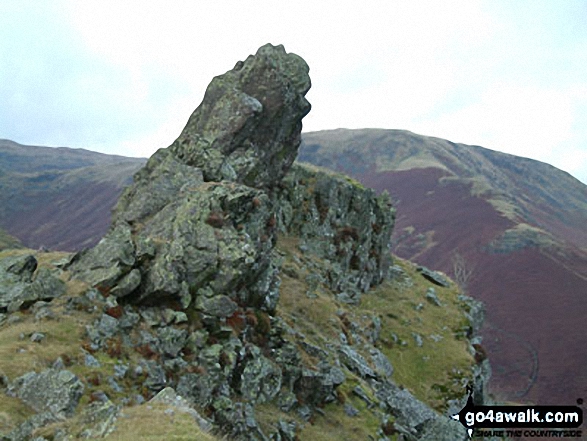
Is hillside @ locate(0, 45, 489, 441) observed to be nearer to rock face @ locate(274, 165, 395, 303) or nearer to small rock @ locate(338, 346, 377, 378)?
small rock @ locate(338, 346, 377, 378)

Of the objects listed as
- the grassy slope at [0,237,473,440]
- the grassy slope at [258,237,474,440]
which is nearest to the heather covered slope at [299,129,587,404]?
the grassy slope at [0,237,473,440]

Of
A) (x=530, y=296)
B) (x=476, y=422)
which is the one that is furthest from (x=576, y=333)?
(x=476, y=422)

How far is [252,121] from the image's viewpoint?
1615 inches

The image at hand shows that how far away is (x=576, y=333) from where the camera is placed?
10269 centimetres

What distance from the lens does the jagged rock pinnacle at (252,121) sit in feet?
121

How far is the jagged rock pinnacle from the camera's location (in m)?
36.8

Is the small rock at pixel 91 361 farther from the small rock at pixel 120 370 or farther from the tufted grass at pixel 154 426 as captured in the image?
the tufted grass at pixel 154 426

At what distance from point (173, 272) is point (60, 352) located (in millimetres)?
6960

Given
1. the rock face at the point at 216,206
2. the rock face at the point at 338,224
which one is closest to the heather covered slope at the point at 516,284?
the rock face at the point at 338,224

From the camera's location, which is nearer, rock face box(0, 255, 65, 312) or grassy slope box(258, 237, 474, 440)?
rock face box(0, 255, 65, 312)

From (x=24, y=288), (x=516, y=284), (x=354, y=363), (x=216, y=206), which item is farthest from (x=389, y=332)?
(x=516, y=284)

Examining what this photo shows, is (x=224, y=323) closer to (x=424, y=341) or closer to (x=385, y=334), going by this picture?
(x=385, y=334)

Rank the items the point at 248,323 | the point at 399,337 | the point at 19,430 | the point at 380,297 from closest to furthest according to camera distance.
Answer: the point at 19,430
the point at 248,323
the point at 399,337
the point at 380,297

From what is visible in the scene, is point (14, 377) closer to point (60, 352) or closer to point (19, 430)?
point (60, 352)
